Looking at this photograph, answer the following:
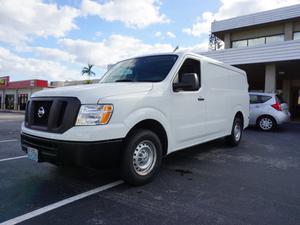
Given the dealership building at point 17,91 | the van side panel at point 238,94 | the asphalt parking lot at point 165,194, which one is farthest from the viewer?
the dealership building at point 17,91

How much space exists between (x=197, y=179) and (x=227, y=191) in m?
0.59

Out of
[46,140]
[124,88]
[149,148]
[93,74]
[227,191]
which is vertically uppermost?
[93,74]

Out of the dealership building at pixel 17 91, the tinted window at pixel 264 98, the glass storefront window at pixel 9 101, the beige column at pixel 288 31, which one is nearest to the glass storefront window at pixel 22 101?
the dealership building at pixel 17 91

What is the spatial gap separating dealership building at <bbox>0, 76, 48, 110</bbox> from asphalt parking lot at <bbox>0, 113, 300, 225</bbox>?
32.0 metres

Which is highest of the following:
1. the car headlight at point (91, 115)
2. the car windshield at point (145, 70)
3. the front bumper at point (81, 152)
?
the car windshield at point (145, 70)

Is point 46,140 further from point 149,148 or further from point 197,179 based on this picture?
point 197,179

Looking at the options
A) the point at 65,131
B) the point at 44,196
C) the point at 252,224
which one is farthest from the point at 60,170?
the point at 252,224

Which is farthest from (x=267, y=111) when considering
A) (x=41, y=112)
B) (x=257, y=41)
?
(x=257, y=41)

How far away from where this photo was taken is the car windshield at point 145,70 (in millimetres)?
4047

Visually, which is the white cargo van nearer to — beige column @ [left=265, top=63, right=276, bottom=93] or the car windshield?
the car windshield

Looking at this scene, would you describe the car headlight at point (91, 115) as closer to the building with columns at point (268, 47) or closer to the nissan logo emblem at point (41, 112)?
the nissan logo emblem at point (41, 112)

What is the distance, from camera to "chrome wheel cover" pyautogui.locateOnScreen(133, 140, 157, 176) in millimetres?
3409

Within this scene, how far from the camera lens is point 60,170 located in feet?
13.5

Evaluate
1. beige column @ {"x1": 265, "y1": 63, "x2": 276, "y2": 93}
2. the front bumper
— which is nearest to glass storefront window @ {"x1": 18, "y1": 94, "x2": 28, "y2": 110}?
beige column @ {"x1": 265, "y1": 63, "x2": 276, "y2": 93}
